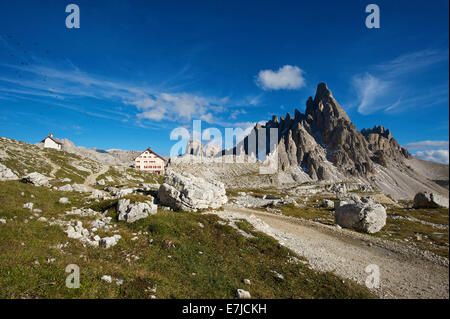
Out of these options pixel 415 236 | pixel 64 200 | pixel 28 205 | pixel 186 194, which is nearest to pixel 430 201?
pixel 415 236

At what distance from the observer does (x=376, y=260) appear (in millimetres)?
24750

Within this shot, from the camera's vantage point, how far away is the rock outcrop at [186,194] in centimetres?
3434

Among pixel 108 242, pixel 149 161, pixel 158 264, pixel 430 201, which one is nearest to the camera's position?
pixel 158 264

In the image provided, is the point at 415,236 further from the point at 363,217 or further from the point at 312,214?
the point at 312,214

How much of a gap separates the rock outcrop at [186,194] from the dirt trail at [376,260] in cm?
887

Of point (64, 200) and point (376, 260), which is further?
point (64, 200)

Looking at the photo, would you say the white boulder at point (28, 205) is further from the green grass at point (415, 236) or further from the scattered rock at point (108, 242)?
the green grass at point (415, 236)

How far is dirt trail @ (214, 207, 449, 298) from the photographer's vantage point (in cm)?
1867

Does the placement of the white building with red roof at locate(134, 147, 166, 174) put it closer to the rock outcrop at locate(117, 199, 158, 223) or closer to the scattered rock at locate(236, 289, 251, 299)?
the rock outcrop at locate(117, 199, 158, 223)

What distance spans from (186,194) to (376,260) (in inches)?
1081

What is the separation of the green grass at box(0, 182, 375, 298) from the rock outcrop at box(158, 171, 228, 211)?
7.05 m

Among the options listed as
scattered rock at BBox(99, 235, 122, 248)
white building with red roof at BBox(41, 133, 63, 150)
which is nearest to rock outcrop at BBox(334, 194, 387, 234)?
scattered rock at BBox(99, 235, 122, 248)

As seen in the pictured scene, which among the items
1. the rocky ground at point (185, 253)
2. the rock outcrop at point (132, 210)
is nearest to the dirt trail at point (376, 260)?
the rocky ground at point (185, 253)
